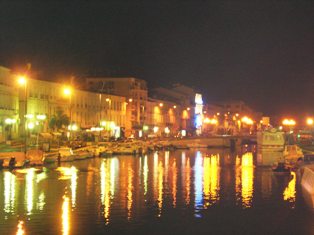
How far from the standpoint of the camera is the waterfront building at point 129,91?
408 feet

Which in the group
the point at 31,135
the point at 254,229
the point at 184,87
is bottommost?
the point at 254,229

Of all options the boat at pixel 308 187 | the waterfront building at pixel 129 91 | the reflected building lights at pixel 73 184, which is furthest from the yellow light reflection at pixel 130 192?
the waterfront building at pixel 129 91

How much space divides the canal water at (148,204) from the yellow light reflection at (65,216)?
0.04 m

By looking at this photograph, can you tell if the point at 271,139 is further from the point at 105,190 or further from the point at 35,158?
the point at 105,190

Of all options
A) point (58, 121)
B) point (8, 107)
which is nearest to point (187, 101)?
point (58, 121)

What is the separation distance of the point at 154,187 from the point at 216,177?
10.5 meters

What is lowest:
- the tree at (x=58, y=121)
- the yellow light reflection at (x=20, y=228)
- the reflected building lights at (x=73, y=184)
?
the yellow light reflection at (x=20, y=228)

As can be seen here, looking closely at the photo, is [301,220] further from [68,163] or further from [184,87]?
[184,87]

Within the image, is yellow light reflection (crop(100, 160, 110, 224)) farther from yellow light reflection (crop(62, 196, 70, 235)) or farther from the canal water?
yellow light reflection (crop(62, 196, 70, 235))

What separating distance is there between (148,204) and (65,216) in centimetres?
552

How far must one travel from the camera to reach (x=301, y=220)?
28.6 metres

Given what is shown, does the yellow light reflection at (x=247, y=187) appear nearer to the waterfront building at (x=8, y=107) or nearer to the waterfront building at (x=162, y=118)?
the waterfront building at (x=8, y=107)

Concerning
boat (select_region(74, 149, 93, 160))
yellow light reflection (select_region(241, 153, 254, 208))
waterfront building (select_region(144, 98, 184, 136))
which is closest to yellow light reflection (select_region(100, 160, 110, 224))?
yellow light reflection (select_region(241, 153, 254, 208))

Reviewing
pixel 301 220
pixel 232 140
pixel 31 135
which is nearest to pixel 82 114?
pixel 31 135
